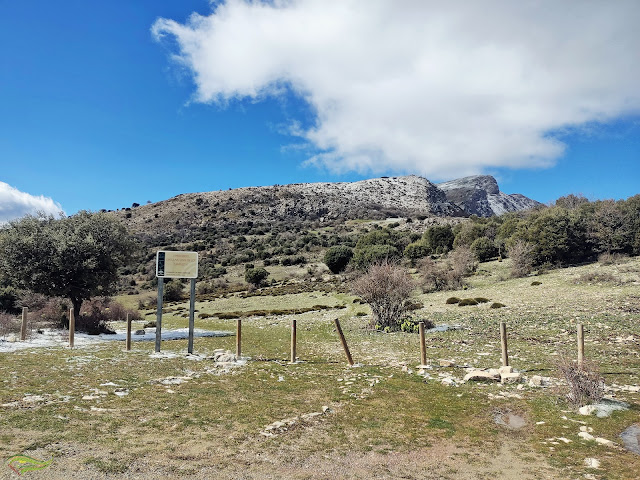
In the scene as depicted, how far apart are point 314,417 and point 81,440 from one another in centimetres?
423

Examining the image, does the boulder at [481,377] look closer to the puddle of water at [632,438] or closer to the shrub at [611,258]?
the puddle of water at [632,438]

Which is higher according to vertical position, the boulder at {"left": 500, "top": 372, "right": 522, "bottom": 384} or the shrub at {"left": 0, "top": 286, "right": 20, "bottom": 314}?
the shrub at {"left": 0, "top": 286, "right": 20, "bottom": 314}

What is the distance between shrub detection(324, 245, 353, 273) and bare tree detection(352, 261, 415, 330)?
43.7 metres

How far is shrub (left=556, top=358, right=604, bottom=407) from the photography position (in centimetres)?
→ 886

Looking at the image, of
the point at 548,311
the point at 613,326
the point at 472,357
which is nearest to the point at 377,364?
the point at 472,357

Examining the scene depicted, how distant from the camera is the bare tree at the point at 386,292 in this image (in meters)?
23.9

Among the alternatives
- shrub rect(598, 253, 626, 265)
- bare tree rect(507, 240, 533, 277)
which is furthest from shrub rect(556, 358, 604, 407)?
shrub rect(598, 253, 626, 265)

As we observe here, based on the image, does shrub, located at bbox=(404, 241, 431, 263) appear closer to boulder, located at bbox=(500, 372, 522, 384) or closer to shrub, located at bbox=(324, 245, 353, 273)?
shrub, located at bbox=(324, 245, 353, 273)

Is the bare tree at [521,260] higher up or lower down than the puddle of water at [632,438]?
higher up

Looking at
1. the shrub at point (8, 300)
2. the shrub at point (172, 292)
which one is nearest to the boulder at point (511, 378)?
the shrub at point (8, 300)

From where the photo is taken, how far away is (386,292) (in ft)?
78.8

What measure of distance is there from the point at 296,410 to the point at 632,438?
6.30m

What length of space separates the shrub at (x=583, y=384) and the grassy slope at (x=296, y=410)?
0.96ft

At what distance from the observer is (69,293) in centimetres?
2275
